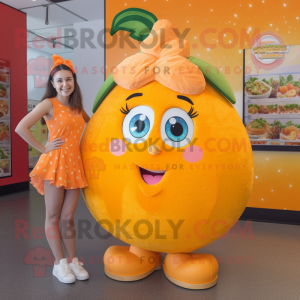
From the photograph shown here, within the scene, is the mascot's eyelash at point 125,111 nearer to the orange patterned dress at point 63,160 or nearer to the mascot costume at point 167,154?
the mascot costume at point 167,154

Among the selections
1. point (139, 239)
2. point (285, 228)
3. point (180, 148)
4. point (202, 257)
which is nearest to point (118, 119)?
point (180, 148)

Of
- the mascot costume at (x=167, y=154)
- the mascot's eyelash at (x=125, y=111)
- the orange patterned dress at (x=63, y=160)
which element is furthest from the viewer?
the orange patterned dress at (x=63, y=160)

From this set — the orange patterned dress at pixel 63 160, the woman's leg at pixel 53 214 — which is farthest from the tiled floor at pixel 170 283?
the orange patterned dress at pixel 63 160

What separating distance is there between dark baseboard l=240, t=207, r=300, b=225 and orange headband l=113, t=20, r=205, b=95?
2.59 metres

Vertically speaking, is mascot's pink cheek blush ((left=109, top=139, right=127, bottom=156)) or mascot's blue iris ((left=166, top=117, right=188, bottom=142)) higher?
mascot's blue iris ((left=166, top=117, right=188, bottom=142))

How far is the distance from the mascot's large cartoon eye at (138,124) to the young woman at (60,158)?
1.46ft

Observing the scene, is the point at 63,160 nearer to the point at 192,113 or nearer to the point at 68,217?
the point at 68,217

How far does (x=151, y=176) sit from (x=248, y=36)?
2.85m

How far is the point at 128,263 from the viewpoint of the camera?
2156 mm

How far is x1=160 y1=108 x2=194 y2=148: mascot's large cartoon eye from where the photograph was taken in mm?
1786

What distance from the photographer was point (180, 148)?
1774 millimetres

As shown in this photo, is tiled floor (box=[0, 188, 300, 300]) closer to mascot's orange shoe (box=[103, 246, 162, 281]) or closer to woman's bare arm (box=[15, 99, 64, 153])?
mascot's orange shoe (box=[103, 246, 162, 281])

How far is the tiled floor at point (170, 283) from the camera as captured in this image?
2.04 meters

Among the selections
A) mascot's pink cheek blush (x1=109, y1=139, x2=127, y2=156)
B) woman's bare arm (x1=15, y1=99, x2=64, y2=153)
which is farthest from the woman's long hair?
mascot's pink cheek blush (x1=109, y1=139, x2=127, y2=156)
